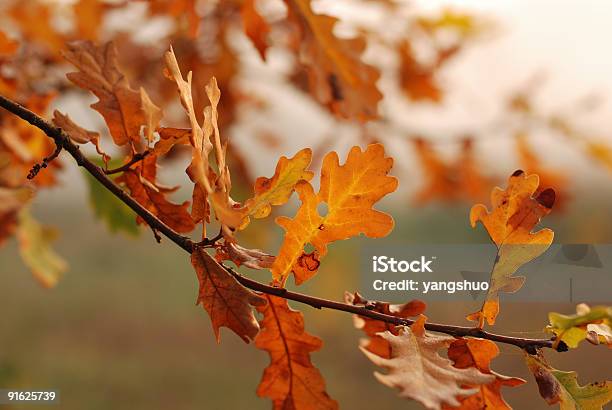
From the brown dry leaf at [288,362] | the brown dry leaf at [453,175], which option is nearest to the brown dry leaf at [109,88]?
the brown dry leaf at [288,362]

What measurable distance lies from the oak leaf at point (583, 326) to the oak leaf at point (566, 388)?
0.02 m

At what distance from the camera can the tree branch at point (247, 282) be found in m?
0.29

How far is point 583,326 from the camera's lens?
0.29 m

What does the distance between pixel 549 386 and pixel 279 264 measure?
0.13 m

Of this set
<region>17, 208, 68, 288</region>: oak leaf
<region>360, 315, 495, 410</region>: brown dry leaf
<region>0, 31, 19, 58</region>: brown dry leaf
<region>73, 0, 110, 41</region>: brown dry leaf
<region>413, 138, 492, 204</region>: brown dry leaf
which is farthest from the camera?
<region>413, 138, 492, 204</region>: brown dry leaf

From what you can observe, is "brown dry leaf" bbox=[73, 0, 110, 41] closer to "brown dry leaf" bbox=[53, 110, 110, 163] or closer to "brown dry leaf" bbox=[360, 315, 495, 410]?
"brown dry leaf" bbox=[53, 110, 110, 163]

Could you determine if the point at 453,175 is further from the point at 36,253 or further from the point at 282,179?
the point at 282,179

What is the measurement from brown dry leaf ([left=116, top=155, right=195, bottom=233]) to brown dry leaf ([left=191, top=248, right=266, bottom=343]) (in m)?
0.05

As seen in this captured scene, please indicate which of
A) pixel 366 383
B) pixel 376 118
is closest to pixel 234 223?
pixel 376 118

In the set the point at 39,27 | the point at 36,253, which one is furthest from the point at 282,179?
the point at 39,27

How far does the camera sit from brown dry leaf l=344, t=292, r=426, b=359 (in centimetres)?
33

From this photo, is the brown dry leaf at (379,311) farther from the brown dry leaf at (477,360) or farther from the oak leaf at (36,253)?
the oak leaf at (36,253)

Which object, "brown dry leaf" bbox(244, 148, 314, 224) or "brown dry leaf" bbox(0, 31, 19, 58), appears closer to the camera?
"brown dry leaf" bbox(244, 148, 314, 224)

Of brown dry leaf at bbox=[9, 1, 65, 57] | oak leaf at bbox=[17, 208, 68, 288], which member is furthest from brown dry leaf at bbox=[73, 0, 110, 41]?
oak leaf at bbox=[17, 208, 68, 288]
